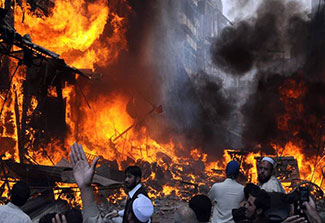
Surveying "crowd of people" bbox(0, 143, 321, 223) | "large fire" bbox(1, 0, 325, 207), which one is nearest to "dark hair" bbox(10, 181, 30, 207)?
"crowd of people" bbox(0, 143, 321, 223)

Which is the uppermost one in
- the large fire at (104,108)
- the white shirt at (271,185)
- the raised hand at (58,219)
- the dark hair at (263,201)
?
the large fire at (104,108)

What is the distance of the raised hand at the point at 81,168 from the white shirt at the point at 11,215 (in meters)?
1.52

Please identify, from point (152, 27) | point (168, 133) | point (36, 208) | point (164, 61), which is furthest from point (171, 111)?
point (36, 208)

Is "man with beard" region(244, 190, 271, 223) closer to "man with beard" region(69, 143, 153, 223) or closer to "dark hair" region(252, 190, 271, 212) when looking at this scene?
"dark hair" region(252, 190, 271, 212)

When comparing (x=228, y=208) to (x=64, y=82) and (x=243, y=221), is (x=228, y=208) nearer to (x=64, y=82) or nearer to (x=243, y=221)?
(x=243, y=221)

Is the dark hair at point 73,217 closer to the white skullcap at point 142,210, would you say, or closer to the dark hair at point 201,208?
the white skullcap at point 142,210

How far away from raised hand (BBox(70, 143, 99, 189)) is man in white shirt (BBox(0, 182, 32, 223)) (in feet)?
4.89

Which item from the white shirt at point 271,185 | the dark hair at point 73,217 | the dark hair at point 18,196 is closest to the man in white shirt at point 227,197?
the white shirt at point 271,185

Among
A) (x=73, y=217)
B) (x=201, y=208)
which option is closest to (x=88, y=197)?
(x=73, y=217)

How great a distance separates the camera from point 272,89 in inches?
984

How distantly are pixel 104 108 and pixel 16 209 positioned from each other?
1788cm

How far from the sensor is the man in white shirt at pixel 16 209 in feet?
12.1

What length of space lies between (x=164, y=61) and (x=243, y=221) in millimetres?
26694

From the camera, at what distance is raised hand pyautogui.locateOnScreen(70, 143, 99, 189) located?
8.88 feet
